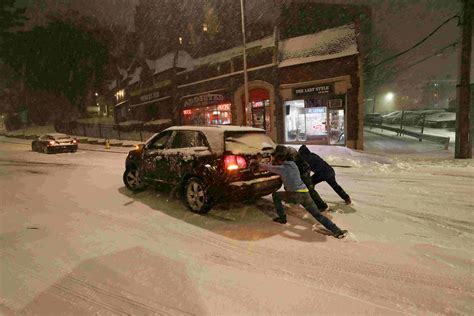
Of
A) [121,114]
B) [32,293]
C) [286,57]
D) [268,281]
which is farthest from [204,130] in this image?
[121,114]

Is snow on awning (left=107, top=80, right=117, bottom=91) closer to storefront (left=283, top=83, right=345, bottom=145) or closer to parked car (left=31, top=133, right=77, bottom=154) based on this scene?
parked car (left=31, top=133, right=77, bottom=154)

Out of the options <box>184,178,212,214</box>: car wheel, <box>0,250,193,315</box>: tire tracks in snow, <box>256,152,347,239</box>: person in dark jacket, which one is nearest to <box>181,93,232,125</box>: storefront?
<box>184,178,212,214</box>: car wheel

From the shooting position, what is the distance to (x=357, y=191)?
7695 millimetres

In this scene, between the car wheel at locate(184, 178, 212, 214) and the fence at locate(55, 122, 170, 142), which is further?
the fence at locate(55, 122, 170, 142)

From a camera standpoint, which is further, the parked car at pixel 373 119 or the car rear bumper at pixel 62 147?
the parked car at pixel 373 119

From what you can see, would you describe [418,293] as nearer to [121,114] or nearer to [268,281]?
[268,281]

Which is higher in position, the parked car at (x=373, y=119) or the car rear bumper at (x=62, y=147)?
the parked car at (x=373, y=119)

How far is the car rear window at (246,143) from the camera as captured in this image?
18.7 ft

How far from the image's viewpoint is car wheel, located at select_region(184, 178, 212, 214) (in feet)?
18.7

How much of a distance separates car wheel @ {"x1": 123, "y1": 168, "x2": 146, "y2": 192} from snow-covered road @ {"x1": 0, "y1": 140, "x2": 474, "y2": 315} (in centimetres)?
27

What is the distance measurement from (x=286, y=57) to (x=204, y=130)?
14.8 m

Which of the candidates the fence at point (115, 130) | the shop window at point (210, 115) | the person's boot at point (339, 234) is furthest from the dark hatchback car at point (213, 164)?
the fence at point (115, 130)

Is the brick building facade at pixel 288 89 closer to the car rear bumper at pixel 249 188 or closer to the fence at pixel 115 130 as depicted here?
the fence at pixel 115 130

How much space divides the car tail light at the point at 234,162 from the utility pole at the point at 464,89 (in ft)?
35.8
